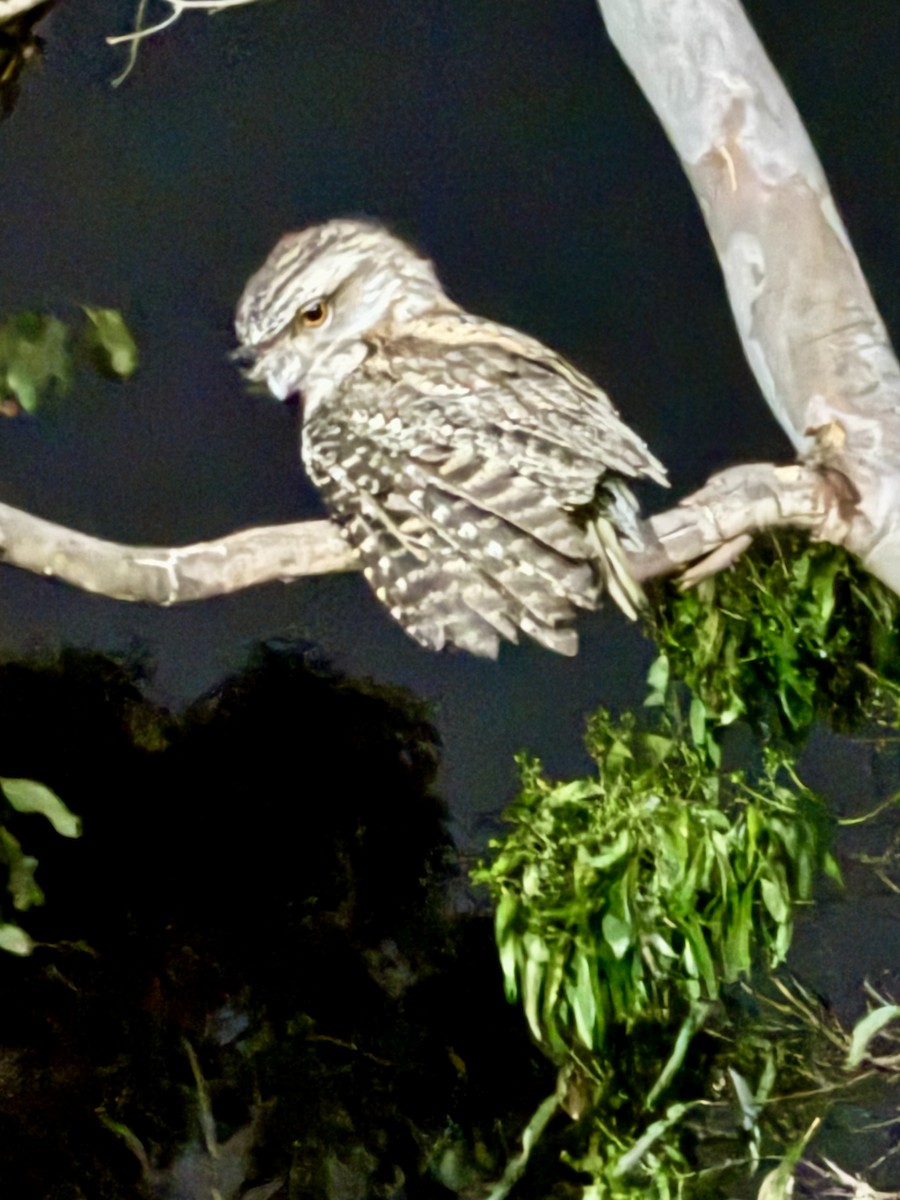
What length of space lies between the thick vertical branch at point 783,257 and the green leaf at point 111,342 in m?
0.49

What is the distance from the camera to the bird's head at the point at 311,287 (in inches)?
33.2

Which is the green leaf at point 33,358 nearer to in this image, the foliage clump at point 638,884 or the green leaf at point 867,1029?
the foliage clump at point 638,884

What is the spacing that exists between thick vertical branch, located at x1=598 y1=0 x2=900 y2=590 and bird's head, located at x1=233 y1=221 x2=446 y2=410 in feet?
0.84

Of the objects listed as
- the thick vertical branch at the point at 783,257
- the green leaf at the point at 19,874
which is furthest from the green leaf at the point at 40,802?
the thick vertical branch at the point at 783,257

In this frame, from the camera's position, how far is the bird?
0.80 meters

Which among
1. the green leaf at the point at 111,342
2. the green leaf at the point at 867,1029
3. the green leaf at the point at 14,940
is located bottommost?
the green leaf at the point at 867,1029

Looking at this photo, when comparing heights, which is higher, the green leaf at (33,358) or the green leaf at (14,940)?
the green leaf at (33,358)

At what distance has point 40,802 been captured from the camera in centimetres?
81

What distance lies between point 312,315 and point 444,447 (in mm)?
181

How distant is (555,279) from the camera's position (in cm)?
85

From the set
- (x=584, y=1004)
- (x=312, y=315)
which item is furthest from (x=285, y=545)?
(x=584, y=1004)

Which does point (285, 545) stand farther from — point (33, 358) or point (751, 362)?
point (751, 362)

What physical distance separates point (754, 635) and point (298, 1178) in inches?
23.1

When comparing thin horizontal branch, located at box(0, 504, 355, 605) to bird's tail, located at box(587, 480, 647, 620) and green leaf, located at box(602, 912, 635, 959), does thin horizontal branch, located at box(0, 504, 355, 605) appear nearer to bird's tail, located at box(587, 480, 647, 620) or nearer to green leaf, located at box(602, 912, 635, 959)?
bird's tail, located at box(587, 480, 647, 620)
